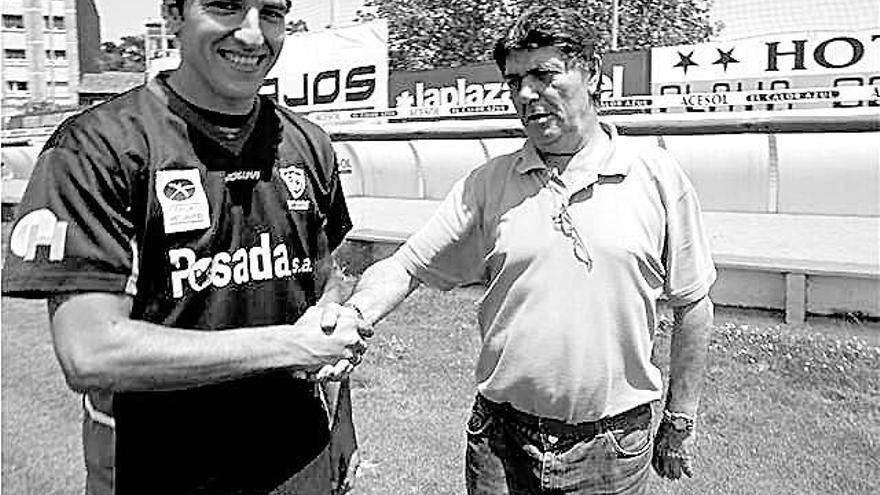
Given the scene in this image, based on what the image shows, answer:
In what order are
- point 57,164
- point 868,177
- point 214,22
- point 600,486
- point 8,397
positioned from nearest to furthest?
1. point 57,164
2. point 214,22
3. point 600,486
4. point 8,397
5. point 868,177

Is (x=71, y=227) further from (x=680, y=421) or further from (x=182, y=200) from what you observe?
(x=680, y=421)

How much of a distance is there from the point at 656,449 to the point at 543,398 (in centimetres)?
52

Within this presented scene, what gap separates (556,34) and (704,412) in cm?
334

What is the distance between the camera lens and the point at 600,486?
102 inches

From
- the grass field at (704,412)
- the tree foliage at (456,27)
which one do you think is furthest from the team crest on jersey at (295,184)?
the tree foliage at (456,27)

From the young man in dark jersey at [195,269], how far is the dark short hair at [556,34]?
61 centimetres

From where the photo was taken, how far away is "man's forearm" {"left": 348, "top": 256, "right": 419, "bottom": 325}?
278cm

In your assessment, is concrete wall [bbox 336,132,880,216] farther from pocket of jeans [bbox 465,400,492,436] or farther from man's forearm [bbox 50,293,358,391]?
man's forearm [bbox 50,293,358,391]

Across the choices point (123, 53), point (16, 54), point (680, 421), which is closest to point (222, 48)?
point (680, 421)

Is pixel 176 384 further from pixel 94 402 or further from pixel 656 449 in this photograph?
pixel 656 449

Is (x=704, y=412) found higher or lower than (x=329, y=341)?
lower

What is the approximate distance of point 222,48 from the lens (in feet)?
6.71

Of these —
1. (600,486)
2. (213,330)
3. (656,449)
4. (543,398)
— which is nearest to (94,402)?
(213,330)

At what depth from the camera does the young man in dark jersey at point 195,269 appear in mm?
1843
